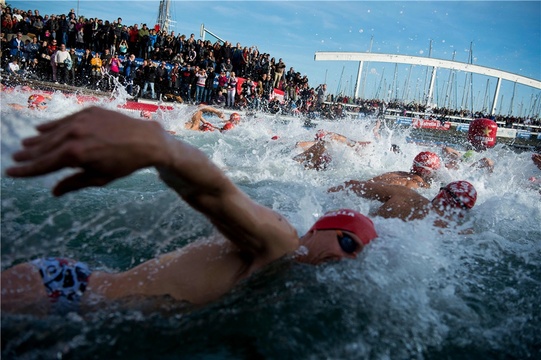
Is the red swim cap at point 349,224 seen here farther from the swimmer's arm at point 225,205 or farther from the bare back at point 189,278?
the bare back at point 189,278

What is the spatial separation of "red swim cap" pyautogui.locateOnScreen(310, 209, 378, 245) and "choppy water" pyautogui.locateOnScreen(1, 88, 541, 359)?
0.46ft

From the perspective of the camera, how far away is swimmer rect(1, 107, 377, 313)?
119 centimetres

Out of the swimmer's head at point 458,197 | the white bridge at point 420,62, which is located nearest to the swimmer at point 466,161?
the swimmer's head at point 458,197

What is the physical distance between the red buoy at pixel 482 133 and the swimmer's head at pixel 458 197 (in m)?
6.94

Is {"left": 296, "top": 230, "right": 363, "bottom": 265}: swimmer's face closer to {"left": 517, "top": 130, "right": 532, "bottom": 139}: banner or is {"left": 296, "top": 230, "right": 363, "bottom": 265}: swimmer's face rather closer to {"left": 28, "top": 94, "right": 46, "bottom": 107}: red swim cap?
{"left": 28, "top": 94, "right": 46, "bottom": 107}: red swim cap

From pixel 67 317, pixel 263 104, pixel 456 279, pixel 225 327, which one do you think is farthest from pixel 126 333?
pixel 263 104

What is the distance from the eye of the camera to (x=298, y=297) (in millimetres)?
2430

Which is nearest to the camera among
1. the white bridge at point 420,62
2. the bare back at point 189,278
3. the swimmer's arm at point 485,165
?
the bare back at point 189,278

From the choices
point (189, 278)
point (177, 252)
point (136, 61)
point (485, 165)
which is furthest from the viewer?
point (136, 61)

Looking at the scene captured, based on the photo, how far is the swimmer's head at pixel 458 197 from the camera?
13.9 ft

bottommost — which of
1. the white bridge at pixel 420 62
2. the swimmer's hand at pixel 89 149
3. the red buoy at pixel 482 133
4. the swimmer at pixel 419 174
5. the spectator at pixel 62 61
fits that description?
the swimmer at pixel 419 174

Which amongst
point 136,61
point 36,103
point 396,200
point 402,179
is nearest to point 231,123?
point 36,103

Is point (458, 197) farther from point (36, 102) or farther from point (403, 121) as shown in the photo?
point (403, 121)

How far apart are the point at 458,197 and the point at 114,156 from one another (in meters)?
3.90
